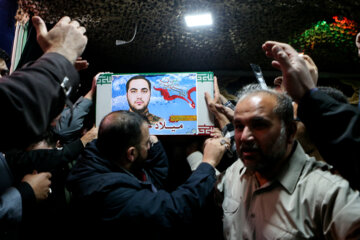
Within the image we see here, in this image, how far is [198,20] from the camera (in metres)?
2.11

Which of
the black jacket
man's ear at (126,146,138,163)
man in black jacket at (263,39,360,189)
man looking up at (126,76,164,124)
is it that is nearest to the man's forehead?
man looking up at (126,76,164,124)

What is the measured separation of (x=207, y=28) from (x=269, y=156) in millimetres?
1556

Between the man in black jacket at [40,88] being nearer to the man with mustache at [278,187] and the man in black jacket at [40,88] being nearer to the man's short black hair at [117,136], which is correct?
the man's short black hair at [117,136]

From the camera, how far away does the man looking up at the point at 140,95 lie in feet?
5.80

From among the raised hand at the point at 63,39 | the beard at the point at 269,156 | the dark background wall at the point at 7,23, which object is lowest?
the beard at the point at 269,156

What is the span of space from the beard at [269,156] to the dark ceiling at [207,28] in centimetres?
130

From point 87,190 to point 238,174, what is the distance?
805 millimetres

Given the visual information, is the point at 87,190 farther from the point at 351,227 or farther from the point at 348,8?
the point at 348,8

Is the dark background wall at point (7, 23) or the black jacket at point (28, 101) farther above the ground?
the dark background wall at point (7, 23)

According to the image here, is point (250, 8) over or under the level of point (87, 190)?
over

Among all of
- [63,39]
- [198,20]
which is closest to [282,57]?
[63,39]

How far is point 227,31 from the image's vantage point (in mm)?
2312

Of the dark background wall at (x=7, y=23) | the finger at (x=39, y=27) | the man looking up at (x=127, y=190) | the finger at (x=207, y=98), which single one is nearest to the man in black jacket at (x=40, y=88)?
the finger at (x=39, y=27)

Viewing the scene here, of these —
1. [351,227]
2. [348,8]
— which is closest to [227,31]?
[348,8]
